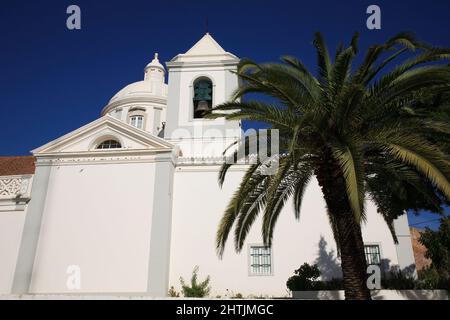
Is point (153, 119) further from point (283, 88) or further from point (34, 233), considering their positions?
point (283, 88)

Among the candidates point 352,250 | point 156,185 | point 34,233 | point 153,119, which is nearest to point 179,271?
point 156,185

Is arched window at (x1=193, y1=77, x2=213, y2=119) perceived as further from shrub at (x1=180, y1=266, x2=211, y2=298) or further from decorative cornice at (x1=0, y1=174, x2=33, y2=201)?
decorative cornice at (x1=0, y1=174, x2=33, y2=201)

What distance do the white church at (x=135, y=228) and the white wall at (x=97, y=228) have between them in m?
0.04

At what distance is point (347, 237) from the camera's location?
8.47m

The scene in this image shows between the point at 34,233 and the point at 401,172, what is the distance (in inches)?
579

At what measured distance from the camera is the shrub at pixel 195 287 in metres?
14.6

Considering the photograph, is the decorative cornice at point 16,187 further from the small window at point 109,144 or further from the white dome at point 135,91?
the white dome at point 135,91

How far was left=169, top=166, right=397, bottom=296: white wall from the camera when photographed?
1516cm

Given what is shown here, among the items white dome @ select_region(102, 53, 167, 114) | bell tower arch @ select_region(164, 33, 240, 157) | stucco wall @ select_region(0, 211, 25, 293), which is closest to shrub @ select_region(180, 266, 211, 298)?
bell tower arch @ select_region(164, 33, 240, 157)

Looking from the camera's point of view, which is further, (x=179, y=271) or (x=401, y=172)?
(x=179, y=271)

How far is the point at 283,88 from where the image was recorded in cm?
824

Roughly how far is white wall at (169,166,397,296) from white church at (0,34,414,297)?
4cm

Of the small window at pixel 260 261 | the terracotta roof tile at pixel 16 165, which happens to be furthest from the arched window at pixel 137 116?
the small window at pixel 260 261
